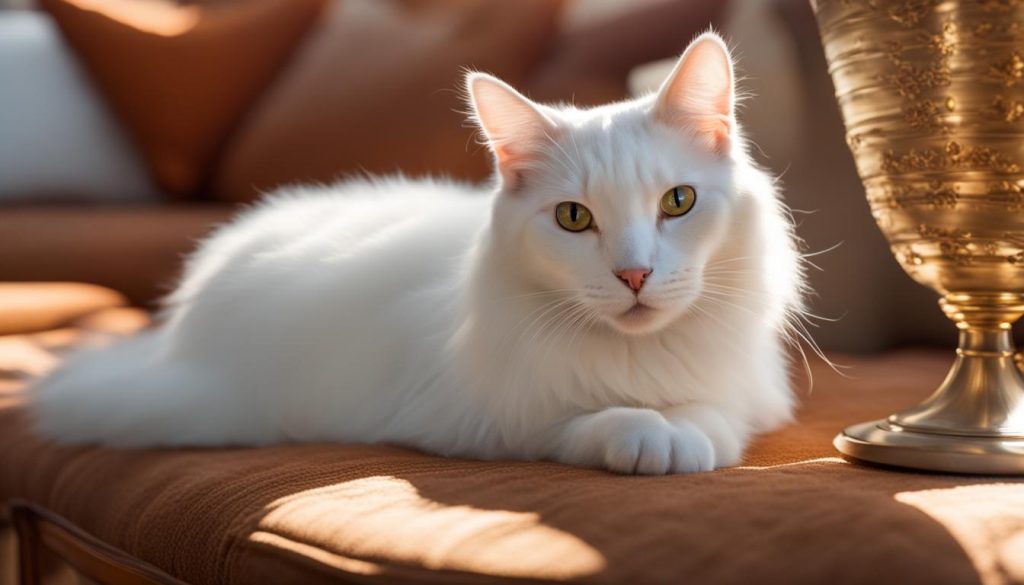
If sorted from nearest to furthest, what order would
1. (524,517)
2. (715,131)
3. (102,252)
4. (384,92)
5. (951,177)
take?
(524,517) → (951,177) → (715,131) → (102,252) → (384,92)

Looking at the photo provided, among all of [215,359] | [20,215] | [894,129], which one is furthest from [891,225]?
[20,215]

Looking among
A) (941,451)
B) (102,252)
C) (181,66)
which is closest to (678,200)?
(941,451)

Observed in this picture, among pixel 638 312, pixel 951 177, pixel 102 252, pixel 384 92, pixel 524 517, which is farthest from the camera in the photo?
pixel 384 92

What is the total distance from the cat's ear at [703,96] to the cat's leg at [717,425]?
12.0 inches

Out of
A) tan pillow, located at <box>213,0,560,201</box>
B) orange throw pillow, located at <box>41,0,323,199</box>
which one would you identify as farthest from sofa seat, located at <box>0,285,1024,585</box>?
orange throw pillow, located at <box>41,0,323,199</box>

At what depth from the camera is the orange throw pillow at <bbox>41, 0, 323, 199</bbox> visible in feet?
9.54

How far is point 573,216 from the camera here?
120 centimetres

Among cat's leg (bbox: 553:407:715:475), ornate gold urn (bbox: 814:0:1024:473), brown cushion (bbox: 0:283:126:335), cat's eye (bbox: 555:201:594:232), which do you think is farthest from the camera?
brown cushion (bbox: 0:283:126:335)

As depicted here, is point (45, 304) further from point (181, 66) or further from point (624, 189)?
point (624, 189)

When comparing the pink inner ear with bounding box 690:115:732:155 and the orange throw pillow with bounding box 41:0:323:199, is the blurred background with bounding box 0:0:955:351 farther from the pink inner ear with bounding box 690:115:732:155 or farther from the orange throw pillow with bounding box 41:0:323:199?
the pink inner ear with bounding box 690:115:732:155

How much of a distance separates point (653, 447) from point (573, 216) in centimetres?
28

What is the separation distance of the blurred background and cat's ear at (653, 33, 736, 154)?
23.5 inches

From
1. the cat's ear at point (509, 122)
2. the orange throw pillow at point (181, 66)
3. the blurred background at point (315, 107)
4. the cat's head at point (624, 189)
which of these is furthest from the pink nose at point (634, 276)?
the orange throw pillow at point (181, 66)

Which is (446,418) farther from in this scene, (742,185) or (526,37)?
(526,37)
